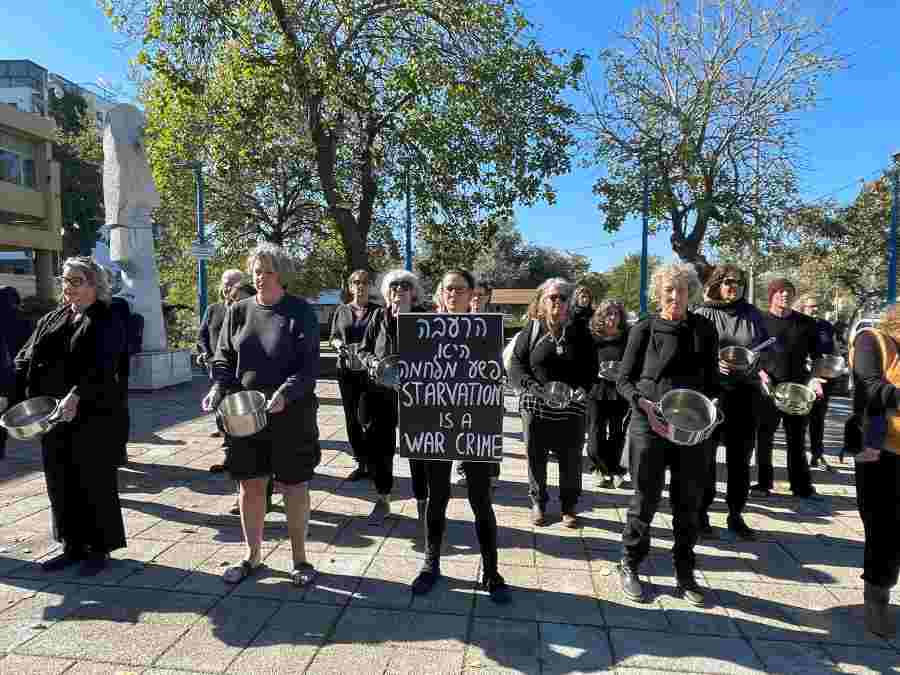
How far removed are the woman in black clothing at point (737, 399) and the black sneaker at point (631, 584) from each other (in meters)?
1.12

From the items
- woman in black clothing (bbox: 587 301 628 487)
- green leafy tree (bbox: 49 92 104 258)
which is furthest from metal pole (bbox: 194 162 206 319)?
green leafy tree (bbox: 49 92 104 258)

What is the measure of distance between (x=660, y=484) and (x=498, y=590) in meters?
1.09

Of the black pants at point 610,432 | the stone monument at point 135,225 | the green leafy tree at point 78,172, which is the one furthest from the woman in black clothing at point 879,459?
the green leafy tree at point 78,172

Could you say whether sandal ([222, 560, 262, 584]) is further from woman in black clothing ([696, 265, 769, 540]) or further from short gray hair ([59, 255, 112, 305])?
woman in black clothing ([696, 265, 769, 540])

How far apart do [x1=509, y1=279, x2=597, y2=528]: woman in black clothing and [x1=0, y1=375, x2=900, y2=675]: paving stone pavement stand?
1.09ft

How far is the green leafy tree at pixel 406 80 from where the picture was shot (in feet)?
28.7

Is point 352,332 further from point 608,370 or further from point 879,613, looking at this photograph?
point 879,613

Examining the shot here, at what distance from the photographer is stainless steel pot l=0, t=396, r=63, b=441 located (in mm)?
3172

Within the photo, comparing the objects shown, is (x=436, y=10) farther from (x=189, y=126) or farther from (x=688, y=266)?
(x=688, y=266)

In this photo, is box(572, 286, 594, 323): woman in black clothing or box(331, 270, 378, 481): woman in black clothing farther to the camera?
box(572, 286, 594, 323): woman in black clothing

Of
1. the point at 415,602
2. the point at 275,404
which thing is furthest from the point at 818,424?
the point at 275,404

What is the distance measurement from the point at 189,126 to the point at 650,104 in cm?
870

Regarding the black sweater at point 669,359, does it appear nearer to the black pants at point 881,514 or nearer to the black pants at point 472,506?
the black pants at point 881,514

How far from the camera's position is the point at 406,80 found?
28.6 ft
